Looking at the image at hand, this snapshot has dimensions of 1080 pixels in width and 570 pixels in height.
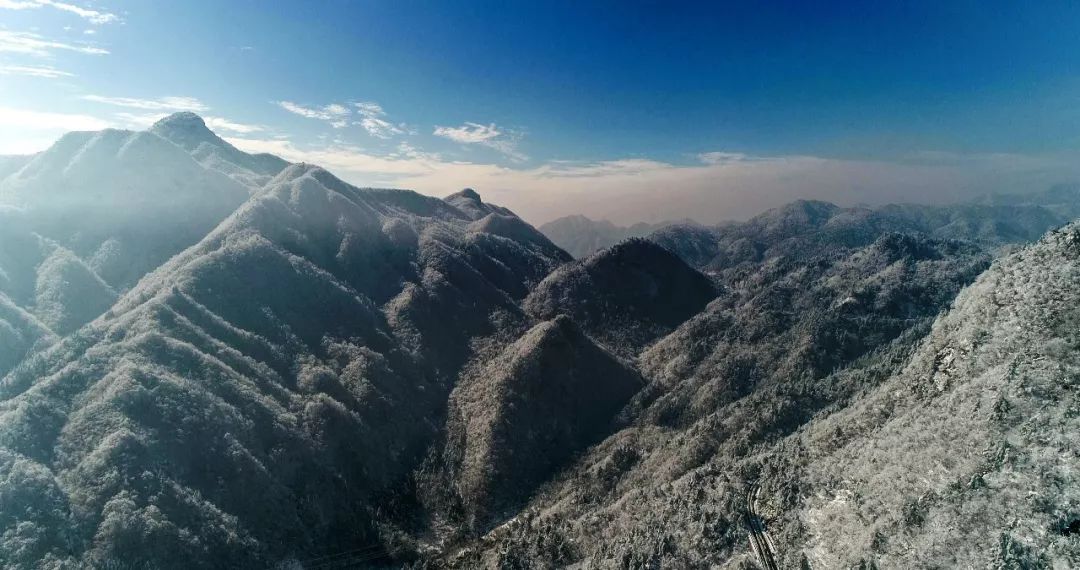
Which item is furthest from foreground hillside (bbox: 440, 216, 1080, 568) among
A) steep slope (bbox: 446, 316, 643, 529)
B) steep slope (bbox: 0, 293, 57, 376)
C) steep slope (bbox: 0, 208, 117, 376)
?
steep slope (bbox: 0, 208, 117, 376)

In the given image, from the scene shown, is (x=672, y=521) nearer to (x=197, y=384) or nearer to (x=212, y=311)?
(x=197, y=384)

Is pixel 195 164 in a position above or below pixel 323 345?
above

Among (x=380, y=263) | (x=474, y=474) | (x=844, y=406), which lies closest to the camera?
(x=844, y=406)

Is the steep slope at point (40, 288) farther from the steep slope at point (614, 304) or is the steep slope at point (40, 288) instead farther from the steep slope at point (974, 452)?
the steep slope at point (974, 452)

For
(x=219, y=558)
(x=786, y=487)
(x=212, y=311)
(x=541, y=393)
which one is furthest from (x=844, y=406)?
(x=212, y=311)

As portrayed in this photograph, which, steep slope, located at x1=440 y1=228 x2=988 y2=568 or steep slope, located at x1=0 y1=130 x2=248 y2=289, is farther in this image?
steep slope, located at x1=0 y1=130 x2=248 y2=289

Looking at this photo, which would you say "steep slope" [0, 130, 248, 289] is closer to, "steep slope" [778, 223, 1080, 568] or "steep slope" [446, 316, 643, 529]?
"steep slope" [446, 316, 643, 529]
